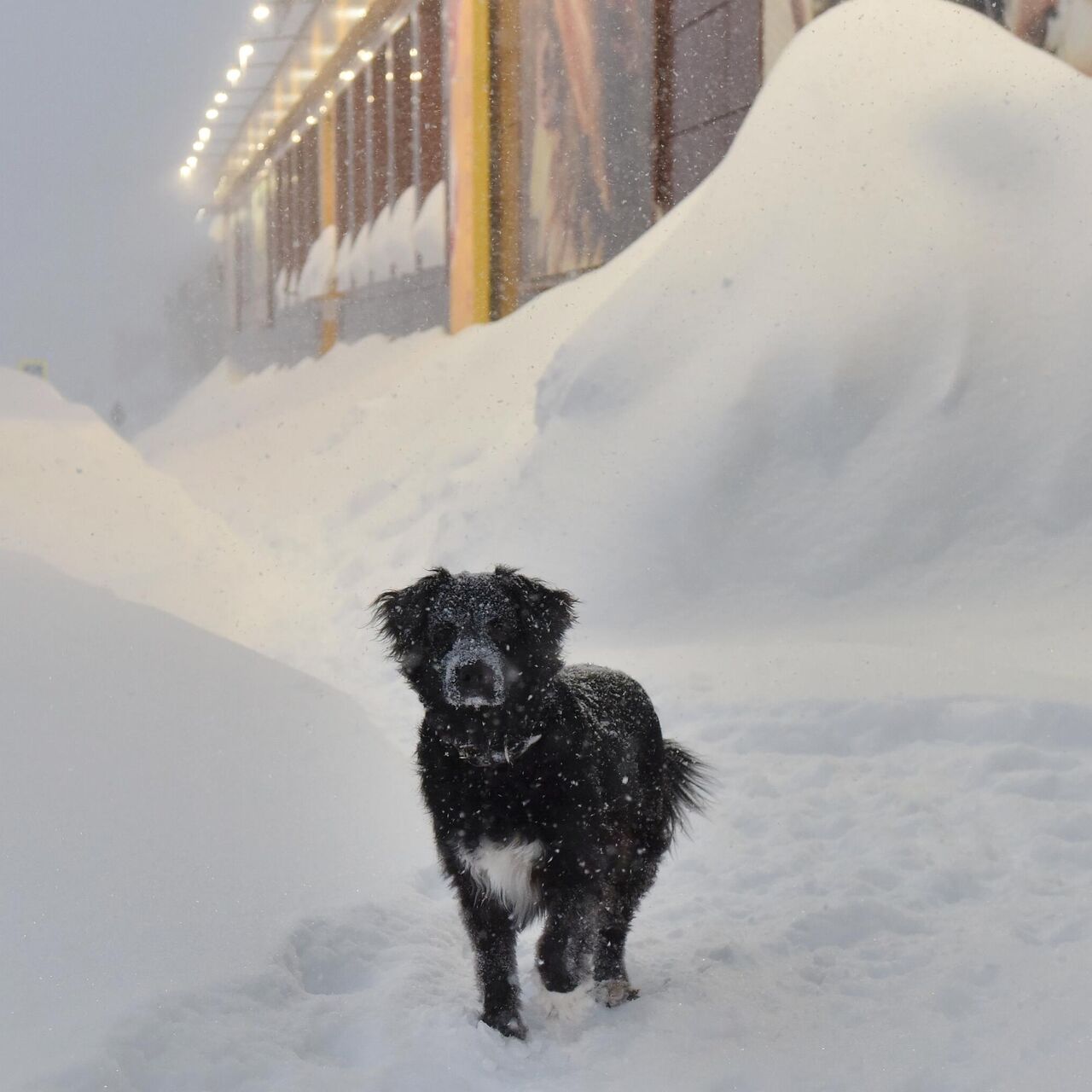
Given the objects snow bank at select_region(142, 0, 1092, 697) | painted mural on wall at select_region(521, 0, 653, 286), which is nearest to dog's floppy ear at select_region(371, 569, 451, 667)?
snow bank at select_region(142, 0, 1092, 697)

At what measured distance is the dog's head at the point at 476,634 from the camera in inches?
139

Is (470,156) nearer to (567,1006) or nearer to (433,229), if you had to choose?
(433,229)

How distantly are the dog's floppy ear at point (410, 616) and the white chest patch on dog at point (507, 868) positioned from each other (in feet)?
1.90

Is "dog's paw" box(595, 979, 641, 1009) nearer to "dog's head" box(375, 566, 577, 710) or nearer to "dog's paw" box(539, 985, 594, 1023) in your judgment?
"dog's paw" box(539, 985, 594, 1023)

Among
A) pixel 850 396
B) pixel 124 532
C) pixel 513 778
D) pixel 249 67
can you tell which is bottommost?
pixel 124 532

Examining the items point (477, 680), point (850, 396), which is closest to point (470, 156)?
point (850, 396)

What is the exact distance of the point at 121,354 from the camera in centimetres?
9862

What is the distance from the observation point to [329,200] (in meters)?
28.0

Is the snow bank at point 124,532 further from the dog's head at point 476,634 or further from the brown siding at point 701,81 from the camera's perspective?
the brown siding at point 701,81

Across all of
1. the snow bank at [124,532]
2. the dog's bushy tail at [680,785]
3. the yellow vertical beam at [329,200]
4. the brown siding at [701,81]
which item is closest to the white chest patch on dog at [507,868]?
the dog's bushy tail at [680,785]

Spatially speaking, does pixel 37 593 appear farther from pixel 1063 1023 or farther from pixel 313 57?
pixel 313 57

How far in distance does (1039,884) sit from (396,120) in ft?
66.5

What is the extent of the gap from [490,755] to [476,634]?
34 cm

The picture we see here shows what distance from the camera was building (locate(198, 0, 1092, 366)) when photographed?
12523 millimetres
